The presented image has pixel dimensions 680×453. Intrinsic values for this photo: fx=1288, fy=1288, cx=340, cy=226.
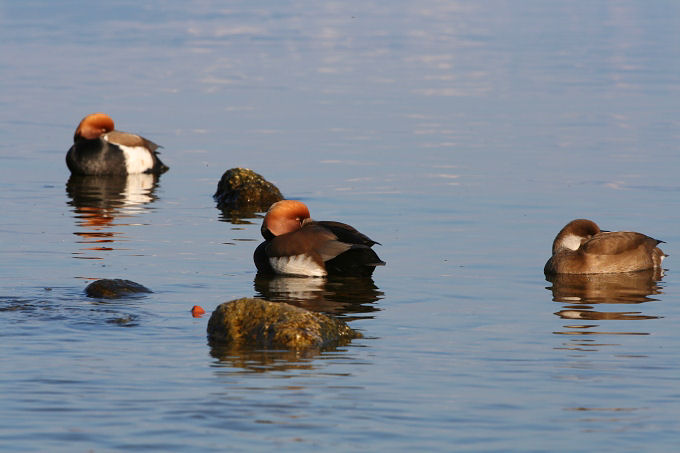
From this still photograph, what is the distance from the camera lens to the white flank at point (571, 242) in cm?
1581

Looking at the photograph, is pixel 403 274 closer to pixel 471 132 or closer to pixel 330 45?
pixel 471 132

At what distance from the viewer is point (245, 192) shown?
20.0m

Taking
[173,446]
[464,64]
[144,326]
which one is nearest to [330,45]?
[464,64]

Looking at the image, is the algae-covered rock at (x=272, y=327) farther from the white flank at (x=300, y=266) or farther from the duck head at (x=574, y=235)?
the duck head at (x=574, y=235)

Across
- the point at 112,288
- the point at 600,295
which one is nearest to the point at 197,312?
the point at 112,288

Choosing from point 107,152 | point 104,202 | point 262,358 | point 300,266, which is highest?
point 107,152

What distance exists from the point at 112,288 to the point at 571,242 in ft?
19.1

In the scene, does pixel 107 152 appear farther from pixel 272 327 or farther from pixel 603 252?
pixel 272 327

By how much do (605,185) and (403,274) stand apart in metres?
6.97

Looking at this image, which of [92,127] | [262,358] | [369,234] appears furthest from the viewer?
[92,127]

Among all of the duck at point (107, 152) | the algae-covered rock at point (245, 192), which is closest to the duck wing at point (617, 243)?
the algae-covered rock at point (245, 192)

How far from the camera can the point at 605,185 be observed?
68.7 feet

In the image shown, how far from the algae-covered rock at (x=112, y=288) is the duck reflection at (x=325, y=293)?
1496 millimetres

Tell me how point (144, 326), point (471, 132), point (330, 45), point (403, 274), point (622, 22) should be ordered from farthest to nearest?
point (622, 22), point (330, 45), point (471, 132), point (403, 274), point (144, 326)
